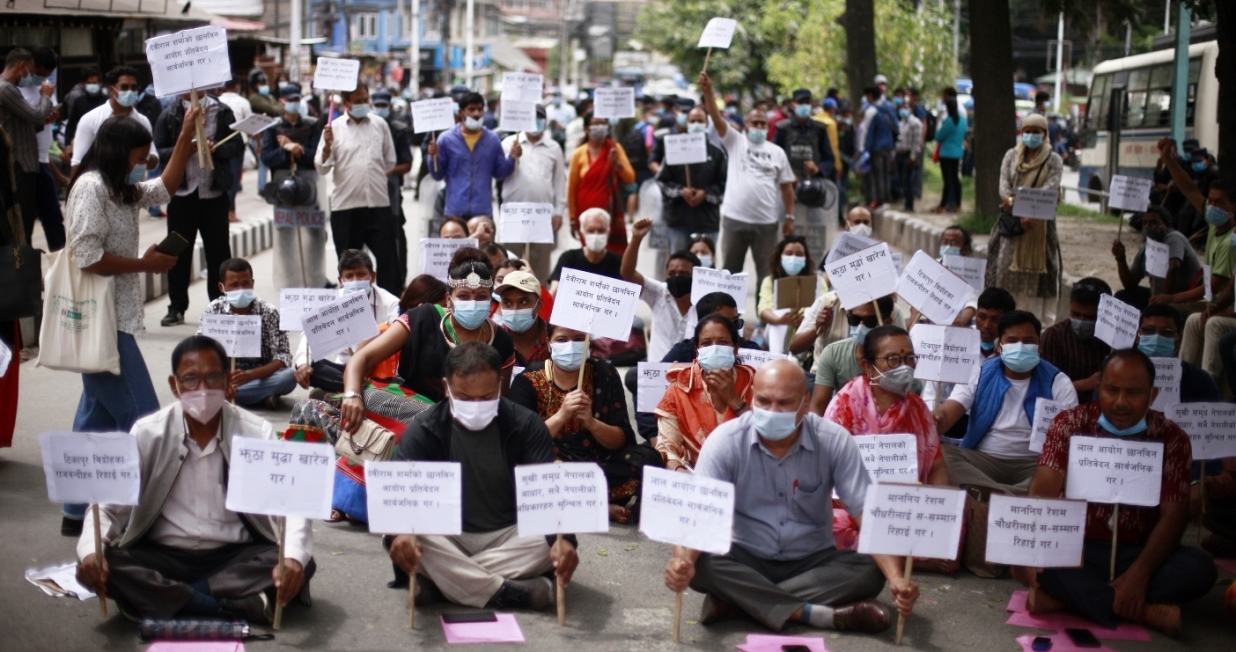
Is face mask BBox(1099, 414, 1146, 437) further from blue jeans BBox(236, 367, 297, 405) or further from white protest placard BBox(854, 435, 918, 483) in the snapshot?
blue jeans BBox(236, 367, 297, 405)

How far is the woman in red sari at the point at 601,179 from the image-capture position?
12641 millimetres

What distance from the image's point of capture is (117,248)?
6.27 m

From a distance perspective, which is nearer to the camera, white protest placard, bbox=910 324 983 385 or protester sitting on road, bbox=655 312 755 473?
protester sitting on road, bbox=655 312 755 473

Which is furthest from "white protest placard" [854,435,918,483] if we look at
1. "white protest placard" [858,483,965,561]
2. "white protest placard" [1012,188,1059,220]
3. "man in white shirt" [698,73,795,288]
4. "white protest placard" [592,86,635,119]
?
"white protest placard" [592,86,635,119]

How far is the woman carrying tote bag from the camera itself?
242 inches

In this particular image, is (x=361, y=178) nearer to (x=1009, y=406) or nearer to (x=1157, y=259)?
(x=1157, y=259)

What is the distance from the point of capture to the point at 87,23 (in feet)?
56.8

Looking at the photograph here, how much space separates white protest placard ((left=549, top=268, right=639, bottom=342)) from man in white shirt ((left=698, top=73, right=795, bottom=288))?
5.51 meters

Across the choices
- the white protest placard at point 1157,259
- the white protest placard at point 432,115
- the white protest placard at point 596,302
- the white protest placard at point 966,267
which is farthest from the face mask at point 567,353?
the white protest placard at point 432,115

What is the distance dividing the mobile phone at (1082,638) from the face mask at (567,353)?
7.98ft

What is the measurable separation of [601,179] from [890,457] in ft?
23.2

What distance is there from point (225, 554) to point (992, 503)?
286 cm

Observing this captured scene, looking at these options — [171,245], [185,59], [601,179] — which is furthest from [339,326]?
[601,179]

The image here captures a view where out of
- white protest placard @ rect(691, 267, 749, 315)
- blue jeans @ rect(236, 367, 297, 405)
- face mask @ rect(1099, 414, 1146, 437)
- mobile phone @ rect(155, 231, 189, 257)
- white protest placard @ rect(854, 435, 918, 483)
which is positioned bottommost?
blue jeans @ rect(236, 367, 297, 405)
